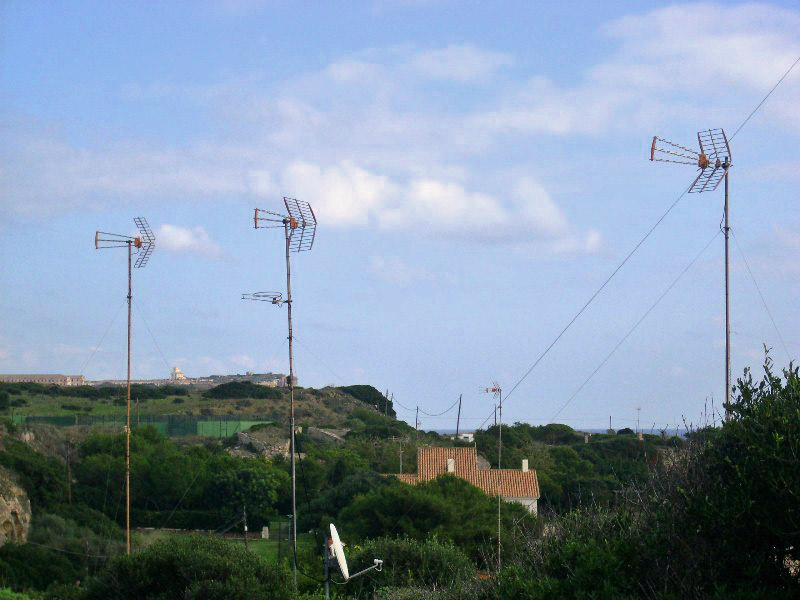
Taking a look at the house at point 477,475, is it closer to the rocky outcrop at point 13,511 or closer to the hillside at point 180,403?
the rocky outcrop at point 13,511

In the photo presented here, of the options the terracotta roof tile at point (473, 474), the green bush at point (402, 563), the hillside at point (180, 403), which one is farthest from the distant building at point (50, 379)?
the green bush at point (402, 563)

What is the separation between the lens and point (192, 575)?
65.0 feet

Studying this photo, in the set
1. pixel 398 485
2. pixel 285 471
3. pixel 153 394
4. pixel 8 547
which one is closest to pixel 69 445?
pixel 285 471

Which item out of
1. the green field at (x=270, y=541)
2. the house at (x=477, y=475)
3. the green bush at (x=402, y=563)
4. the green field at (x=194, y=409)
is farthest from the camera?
the green field at (x=194, y=409)

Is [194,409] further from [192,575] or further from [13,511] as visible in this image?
[192,575]

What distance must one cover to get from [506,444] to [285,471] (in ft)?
68.4

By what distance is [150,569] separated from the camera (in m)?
20.4

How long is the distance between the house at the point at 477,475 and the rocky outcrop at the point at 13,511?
15106 mm

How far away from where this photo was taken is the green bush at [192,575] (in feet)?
63.2

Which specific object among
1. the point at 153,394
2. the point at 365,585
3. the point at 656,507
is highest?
the point at 153,394

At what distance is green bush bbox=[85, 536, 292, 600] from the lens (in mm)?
19266

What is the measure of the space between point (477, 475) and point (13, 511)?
2016 cm

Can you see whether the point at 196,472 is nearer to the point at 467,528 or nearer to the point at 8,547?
the point at 8,547

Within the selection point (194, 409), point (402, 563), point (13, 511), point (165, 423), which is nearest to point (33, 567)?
point (13, 511)
